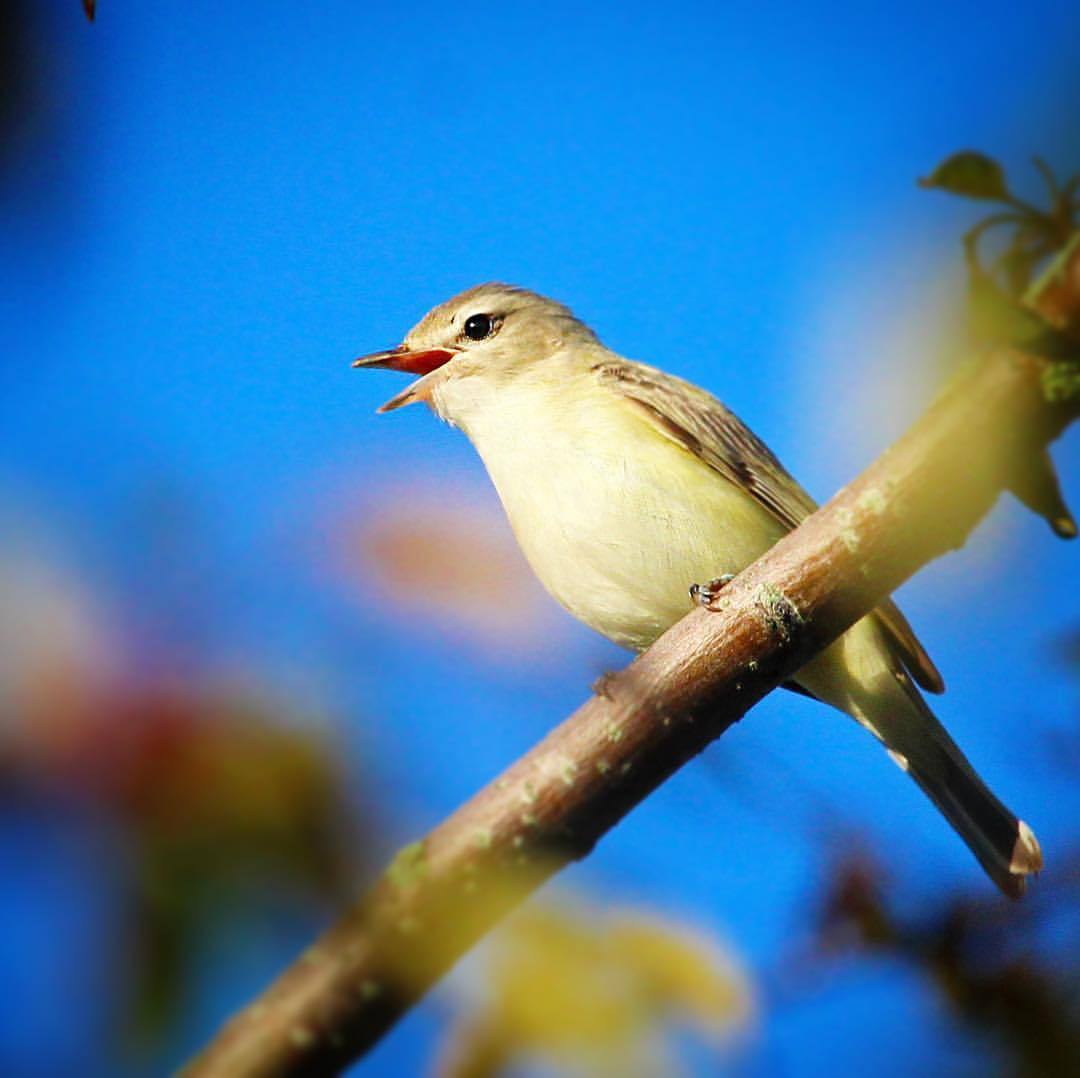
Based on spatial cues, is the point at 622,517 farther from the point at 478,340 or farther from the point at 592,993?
the point at 592,993

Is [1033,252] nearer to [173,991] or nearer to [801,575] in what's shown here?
[801,575]

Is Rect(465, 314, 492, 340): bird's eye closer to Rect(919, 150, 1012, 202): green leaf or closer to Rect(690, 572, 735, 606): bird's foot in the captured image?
Rect(690, 572, 735, 606): bird's foot

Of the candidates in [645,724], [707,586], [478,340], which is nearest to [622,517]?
[707,586]

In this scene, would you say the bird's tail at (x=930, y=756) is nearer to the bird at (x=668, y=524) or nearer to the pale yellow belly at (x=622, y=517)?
the bird at (x=668, y=524)

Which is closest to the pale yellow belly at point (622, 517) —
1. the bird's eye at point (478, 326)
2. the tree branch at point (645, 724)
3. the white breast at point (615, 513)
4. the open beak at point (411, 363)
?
the white breast at point (615, 513)

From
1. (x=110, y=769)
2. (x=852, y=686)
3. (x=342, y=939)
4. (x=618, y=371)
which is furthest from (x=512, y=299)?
(x=110, y=769)

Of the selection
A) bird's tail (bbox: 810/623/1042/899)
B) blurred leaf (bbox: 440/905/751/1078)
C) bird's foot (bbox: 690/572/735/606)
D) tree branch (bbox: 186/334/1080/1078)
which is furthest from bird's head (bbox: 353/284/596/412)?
blurred leaf (bbox: 440/905/751/1078)
